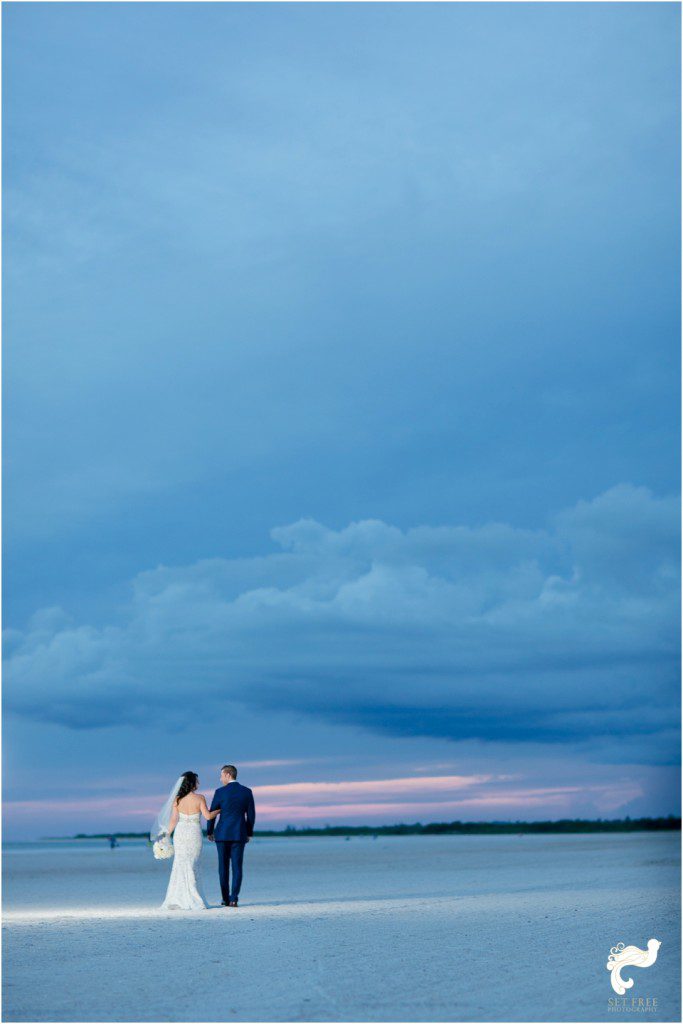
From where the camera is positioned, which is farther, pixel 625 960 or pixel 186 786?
pixel 186 786

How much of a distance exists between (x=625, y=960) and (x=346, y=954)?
323cm

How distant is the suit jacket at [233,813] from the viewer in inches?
819

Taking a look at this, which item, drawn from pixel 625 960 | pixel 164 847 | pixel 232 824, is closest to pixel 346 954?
pixel 625 960

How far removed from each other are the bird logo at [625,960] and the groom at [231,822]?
8.17m

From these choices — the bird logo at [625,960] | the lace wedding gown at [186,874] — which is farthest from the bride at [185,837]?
the bird logo at [625,960]

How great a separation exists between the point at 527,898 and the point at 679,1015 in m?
12.8

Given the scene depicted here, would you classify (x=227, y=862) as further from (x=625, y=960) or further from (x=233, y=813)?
(x=625, y=960)

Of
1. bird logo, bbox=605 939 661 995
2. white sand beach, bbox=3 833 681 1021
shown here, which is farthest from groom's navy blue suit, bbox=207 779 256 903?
bird logo, bbox=605 939 661 995

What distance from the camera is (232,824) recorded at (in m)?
20.8

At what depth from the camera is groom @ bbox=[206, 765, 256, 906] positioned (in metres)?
20.8

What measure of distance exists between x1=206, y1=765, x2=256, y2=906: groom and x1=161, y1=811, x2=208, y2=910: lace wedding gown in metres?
0.35

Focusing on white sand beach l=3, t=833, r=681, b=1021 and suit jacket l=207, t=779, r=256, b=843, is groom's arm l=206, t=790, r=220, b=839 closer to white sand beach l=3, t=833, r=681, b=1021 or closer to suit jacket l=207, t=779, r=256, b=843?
suit jacket l=207, t=779, r=256, b=843

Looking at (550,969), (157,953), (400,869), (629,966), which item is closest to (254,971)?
(157,953)

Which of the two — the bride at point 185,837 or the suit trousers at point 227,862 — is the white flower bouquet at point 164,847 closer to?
the bride at point 185,837
